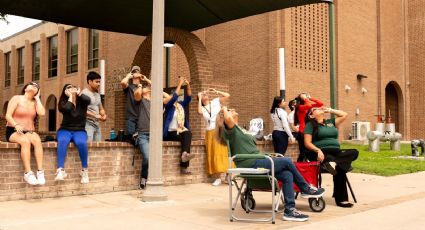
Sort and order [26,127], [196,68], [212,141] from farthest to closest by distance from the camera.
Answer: [196,68] → [212,141] → [26,127]

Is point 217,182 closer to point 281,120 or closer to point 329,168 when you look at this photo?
point 281,120

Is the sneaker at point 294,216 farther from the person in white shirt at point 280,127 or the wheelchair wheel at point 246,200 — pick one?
the person in white shirt at point 280,127

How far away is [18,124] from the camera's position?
7.30 m

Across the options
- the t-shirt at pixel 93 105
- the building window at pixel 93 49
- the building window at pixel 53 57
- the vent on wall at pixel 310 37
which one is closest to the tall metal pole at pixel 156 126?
the t-shirt at pixel 93 105

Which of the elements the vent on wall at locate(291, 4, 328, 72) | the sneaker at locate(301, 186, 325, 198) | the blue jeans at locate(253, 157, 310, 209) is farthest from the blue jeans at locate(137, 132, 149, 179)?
the vent on wall at locate(291, 4, 328, 72)

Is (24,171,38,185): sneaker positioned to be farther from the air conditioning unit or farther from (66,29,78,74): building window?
(66,29,78,74): building window

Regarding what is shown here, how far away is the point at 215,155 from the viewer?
9.55 meters

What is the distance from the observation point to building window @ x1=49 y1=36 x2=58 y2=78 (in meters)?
36.4

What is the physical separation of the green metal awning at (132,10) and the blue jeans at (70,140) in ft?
12.5

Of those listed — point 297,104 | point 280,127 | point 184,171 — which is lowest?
point 184,171

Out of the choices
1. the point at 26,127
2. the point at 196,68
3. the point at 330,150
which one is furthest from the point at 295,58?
the point at 26,127

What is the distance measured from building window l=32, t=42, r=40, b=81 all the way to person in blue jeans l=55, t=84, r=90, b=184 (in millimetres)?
33191

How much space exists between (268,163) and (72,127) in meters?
3.39

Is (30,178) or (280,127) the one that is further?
(280,127)
